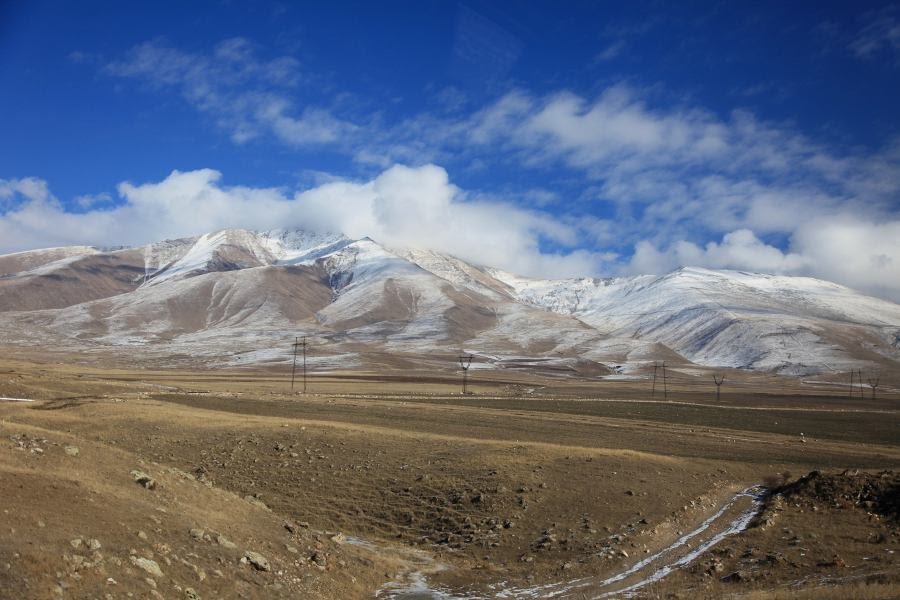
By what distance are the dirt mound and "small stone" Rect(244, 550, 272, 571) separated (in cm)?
2579

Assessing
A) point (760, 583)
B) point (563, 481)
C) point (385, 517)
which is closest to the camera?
point (760, 583)

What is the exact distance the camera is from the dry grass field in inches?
832

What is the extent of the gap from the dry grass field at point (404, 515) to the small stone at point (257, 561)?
0.22 ft

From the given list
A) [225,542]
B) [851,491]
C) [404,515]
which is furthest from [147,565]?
[851,491]

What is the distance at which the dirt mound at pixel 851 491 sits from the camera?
32125 mm

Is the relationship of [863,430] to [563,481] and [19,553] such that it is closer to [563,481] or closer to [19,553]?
[563,481]

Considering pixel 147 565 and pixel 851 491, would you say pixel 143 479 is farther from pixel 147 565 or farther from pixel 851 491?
pixel 851 491

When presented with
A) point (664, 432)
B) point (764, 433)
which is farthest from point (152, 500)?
point (764, 433)

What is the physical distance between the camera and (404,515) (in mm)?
34031

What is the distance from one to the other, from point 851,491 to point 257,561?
91.5 ft

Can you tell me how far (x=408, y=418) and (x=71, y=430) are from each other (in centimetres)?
3158

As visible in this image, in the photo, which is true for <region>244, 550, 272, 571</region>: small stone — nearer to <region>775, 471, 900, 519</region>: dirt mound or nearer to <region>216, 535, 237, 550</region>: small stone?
<region>216, 535, 237, 550</region>: small stone

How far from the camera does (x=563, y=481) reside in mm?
37500

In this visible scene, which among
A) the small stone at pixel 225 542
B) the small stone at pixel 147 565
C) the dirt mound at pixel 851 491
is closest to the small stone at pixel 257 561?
the small stone at pixel 225 542
